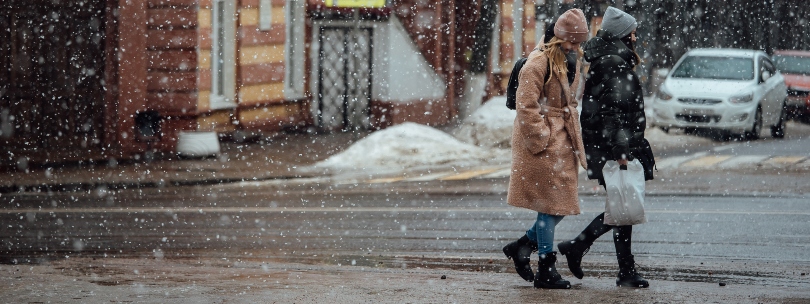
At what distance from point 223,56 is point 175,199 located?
840cm

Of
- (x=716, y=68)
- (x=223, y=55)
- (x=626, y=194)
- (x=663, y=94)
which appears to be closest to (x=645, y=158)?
(x=626, y=194)

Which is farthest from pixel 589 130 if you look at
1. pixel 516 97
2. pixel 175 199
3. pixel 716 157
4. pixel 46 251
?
pixel 716 157

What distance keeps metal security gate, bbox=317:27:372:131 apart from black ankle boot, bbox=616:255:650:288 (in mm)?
16690

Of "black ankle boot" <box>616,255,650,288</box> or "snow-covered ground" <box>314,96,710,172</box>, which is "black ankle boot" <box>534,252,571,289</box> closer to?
"black ankle boot" <box>616,255,650,288</box>

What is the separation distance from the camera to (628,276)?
7.61 m

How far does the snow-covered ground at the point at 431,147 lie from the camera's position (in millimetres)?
17812

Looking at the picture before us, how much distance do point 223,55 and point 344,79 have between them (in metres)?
3.12

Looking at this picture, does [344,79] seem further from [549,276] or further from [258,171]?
[549,276]

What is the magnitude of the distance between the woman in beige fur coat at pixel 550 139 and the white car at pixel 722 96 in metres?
16.0

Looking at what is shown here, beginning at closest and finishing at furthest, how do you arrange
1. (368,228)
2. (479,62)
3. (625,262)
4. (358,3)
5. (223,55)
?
(625,262) < (368,228) < (358,3) < (223,55) < (479,62)

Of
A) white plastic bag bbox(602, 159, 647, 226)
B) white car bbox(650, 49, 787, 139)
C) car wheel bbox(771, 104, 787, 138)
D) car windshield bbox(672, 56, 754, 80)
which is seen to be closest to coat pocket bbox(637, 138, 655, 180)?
white plastic bag bbox(602, 159, 647, 226)

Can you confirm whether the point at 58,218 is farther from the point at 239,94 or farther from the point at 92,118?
the point at 239,94

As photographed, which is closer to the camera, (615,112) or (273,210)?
(615,112)

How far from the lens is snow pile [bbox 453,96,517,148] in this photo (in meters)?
20.3
